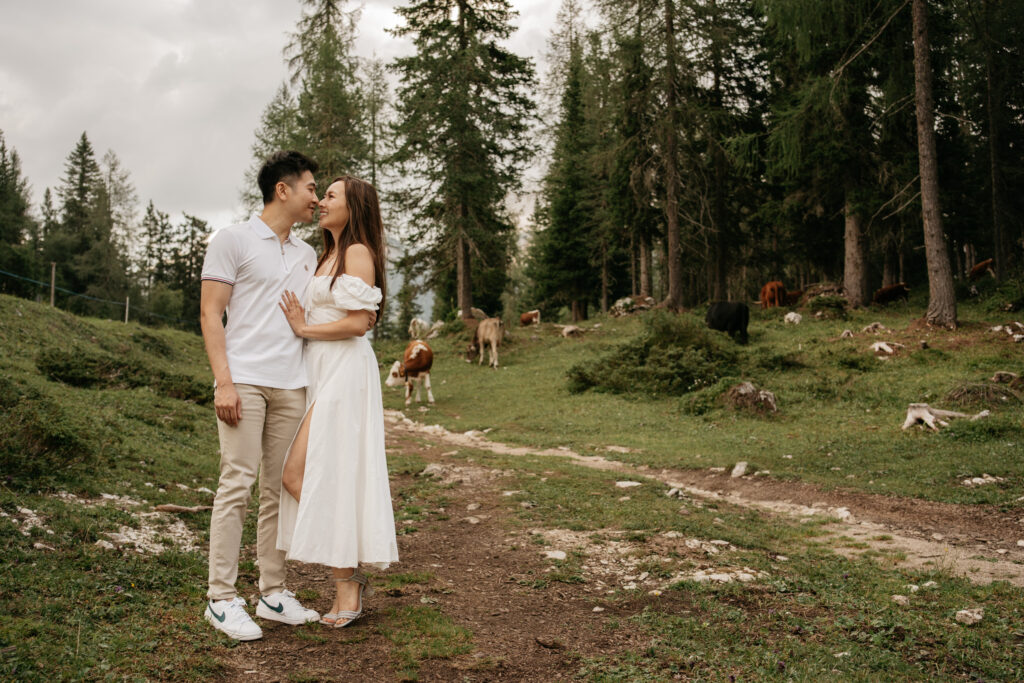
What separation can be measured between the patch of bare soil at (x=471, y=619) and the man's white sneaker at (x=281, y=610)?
0.05 m

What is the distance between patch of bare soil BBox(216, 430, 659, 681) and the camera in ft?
10.8

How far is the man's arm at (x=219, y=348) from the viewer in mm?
→ 3521

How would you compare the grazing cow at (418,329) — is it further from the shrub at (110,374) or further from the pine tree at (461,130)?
the shrub at (110,374)

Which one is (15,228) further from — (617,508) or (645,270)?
(617,508)

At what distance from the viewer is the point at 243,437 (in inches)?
142

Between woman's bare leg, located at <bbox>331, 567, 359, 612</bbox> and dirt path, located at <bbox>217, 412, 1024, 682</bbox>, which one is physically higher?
woman's bare leg, located at <bbox>331, 567, 359, 612</bbox>

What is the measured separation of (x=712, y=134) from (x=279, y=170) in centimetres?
2632

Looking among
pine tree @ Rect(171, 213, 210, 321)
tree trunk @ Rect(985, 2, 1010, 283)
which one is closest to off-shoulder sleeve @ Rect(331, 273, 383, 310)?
tree trunk @ Rect(985, 2, 1010, 283)

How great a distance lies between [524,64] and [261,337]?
28.2 meters

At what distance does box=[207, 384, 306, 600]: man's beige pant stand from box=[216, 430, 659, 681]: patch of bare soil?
1.14ft

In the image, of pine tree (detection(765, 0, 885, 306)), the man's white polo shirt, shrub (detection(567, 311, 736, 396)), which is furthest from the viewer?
pine tree (detection(765, 0, 885, 306))

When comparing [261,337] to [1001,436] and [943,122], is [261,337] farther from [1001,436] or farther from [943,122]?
[943,122]

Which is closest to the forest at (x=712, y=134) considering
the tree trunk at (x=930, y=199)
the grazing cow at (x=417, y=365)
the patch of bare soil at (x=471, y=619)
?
the tree trunk at (x=930, y=199)

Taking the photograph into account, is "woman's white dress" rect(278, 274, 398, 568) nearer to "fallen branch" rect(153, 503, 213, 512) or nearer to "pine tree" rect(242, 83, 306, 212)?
"fallen branch" rect(153, 503, 213, 512)
